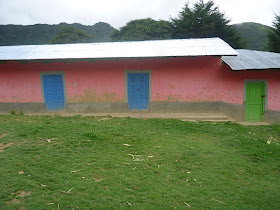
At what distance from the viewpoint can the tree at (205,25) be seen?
72.4ft

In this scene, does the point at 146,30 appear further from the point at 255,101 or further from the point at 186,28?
the point at 255,101

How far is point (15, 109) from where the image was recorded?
987 centimetres

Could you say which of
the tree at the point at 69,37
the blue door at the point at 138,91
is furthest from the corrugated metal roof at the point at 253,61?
the tree at the point at 69,37

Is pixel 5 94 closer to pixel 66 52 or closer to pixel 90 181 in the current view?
pixel 66 52

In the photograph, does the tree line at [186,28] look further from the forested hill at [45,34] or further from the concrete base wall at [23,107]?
the concrete base wall at [23,107]

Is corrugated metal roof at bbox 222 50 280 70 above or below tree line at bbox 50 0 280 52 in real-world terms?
below

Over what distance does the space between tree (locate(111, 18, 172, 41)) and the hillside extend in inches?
654

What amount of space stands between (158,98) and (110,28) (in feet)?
114

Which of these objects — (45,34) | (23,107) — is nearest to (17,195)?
(23,107)

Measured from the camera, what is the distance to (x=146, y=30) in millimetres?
21984

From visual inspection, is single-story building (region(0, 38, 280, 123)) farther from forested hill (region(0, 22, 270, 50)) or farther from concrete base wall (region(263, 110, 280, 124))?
forested hill (region(0, 22, 270, 50))

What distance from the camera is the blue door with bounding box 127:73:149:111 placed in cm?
938

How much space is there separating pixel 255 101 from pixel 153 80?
4544mm

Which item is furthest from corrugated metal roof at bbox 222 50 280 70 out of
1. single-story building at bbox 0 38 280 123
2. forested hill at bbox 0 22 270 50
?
forested hill at bbox 0 22 270 50
